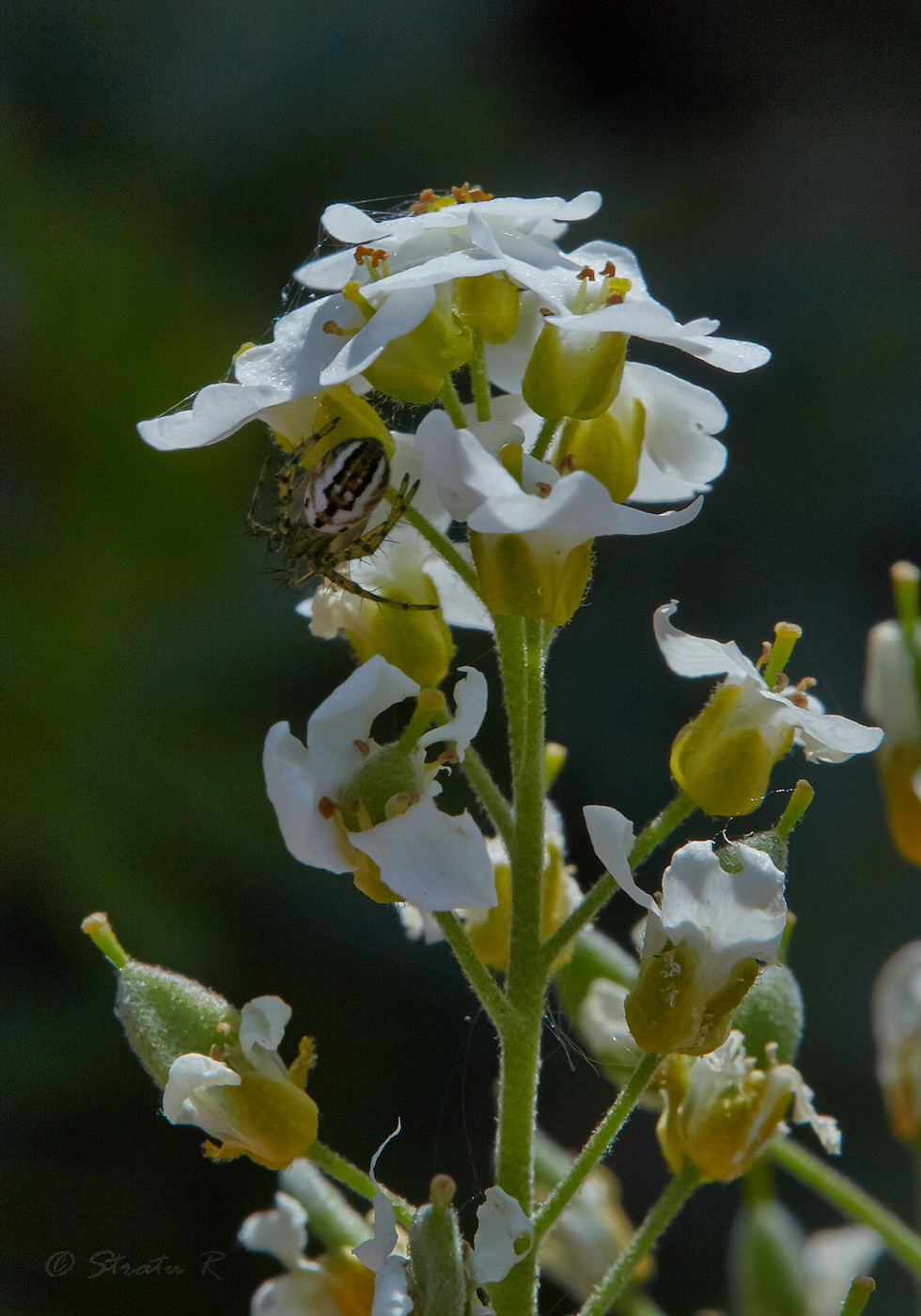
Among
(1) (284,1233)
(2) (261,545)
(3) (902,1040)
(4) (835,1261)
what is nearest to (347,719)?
(1) (284,1233)

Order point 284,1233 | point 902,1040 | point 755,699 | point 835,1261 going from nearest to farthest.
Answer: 1. point 755,699
2. point 284,1233
3. point 902,1040
4. point 835,1261

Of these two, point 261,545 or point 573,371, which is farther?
point 261,545

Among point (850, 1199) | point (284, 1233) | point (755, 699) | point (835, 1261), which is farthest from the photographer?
point (835, 1261)

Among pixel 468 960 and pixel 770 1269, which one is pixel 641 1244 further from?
pixel 770 1269

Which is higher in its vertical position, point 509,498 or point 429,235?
point 429,235

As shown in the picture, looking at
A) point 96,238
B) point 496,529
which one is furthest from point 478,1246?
point 96,238

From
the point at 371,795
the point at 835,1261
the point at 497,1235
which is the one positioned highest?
the point at 371,795

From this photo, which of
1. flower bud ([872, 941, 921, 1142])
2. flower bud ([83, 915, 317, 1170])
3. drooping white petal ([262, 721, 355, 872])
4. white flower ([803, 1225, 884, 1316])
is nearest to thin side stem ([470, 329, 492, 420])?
drooping white petal ([262, 721, 355, 872])
